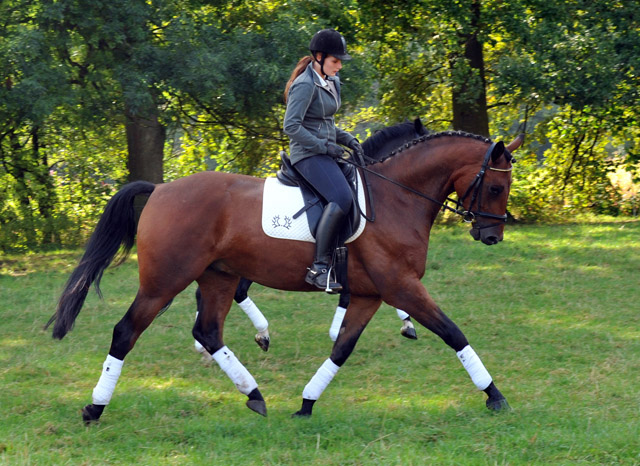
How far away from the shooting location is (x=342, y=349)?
5609 mm

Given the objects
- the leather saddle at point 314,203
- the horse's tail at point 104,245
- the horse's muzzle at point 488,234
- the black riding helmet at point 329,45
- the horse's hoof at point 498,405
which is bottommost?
the horse's hoof at point 498,405

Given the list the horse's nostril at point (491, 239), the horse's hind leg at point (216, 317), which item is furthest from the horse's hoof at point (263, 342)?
the horse's nostril at point (491, 239)

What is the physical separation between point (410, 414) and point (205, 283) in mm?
1935

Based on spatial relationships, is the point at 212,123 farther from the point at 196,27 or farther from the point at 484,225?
the point at 484,225

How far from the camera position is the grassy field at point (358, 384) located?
15.7ft

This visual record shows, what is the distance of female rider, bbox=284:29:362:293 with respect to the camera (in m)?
5.44

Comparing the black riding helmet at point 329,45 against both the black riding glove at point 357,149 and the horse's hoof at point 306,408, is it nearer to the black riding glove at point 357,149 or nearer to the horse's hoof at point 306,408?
the black riding glove at point 357,149

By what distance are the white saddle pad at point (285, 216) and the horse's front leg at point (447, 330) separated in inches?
23.4

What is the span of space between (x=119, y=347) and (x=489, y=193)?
301 cm

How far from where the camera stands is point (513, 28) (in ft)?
47.5

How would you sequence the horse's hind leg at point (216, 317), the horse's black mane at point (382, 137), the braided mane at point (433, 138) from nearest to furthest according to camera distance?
the horse's hind leg at point (216, 317) → the braided mane at point (433, 138) → the horse's black mane at point (382, 137)

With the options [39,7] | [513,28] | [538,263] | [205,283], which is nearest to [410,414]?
[205,283]

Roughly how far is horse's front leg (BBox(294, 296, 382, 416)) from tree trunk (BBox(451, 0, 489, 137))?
10587mm

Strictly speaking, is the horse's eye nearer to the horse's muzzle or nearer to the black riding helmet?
the horse's muzzle
